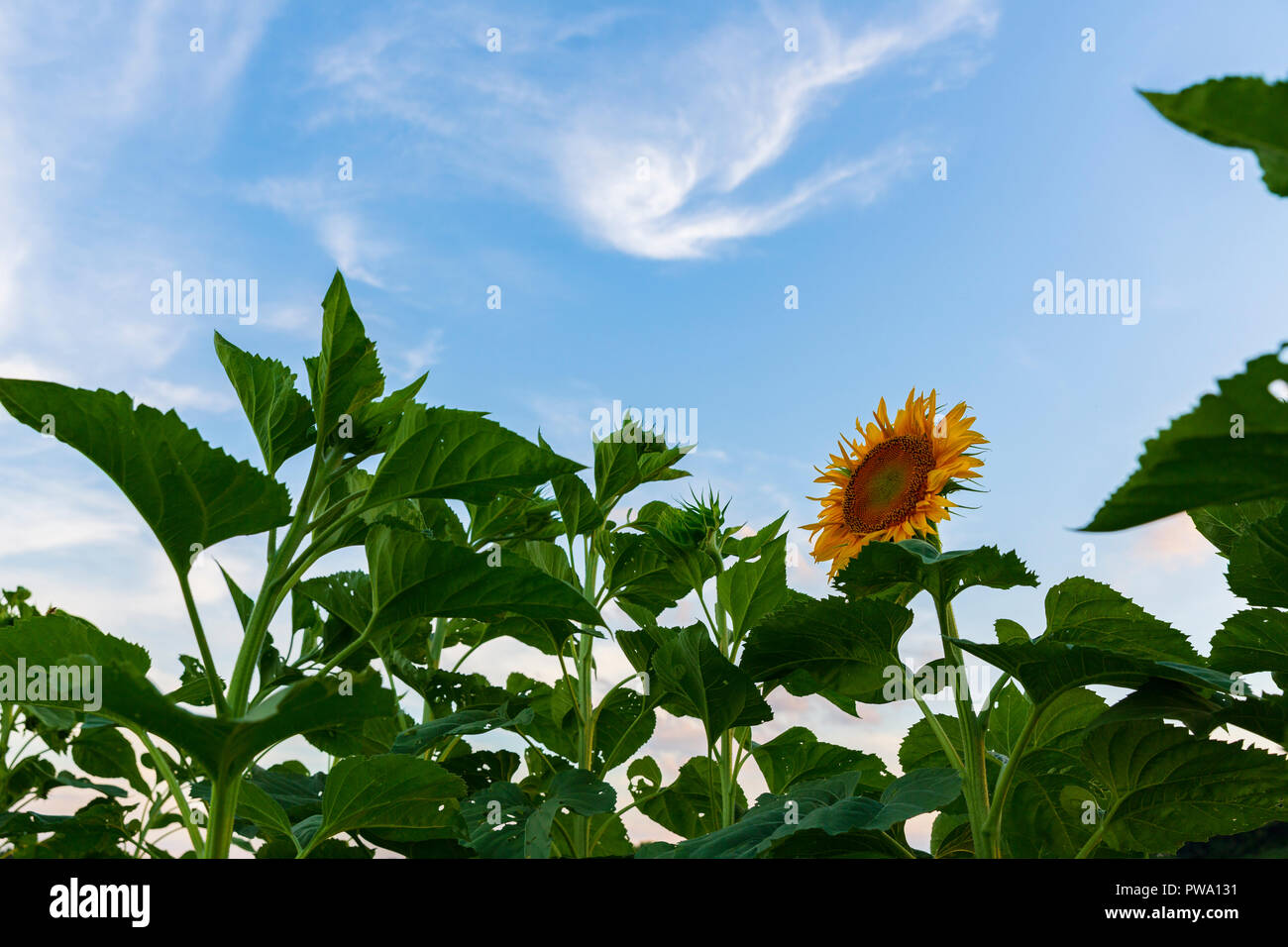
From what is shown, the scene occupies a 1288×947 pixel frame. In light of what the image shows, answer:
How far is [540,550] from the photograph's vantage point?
8.00ft

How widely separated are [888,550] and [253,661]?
1030mm

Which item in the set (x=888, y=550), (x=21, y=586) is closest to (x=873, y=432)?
(x=888, y=550)

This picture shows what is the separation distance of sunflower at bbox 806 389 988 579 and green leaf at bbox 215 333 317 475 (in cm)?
109

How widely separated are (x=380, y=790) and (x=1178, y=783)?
4.14ft

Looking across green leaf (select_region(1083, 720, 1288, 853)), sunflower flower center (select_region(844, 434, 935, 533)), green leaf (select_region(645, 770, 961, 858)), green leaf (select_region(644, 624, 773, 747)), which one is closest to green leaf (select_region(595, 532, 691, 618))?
green leaf (select_region(644, 624, 773, 747))

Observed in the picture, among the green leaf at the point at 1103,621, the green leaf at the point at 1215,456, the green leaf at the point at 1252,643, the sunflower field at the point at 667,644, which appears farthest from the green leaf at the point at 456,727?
the green leaf at the point at 1215,456

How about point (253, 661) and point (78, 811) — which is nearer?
point (253, 661)

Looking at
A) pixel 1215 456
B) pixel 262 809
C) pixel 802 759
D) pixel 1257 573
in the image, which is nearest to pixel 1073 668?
pixel 1257 573

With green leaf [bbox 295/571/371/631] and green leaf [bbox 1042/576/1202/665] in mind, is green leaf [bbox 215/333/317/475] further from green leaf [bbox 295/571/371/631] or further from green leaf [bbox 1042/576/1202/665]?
green leaf [bbox 1042/576/1202/665]

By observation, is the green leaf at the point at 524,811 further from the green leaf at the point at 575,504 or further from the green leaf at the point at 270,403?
the green leaf at the point at 270,403

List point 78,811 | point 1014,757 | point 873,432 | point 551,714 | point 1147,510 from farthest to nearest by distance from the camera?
point 78,811
point 551,714
point 873,432
point 1014,757
point 1147,510

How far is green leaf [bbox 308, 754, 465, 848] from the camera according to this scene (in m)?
1.38

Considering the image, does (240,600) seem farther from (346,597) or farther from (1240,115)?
(1240,115)
